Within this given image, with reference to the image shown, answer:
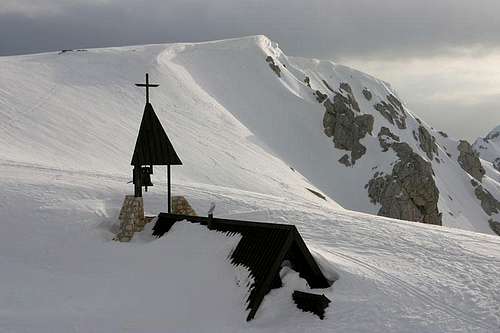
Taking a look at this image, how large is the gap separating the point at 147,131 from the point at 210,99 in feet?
143

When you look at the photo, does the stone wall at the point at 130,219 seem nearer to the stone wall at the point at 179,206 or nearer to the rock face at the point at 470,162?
the stone wall at the point at 179,206

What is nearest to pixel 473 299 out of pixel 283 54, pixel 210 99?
pixel 210 99

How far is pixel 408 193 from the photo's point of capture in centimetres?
6638

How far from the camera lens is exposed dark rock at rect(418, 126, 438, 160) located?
292ft

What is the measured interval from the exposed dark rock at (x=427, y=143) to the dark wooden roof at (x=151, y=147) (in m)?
76.8

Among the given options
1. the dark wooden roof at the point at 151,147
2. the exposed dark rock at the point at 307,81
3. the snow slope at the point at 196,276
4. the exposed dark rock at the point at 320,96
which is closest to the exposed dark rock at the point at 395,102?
the exposed dark rock at the point at 307,81

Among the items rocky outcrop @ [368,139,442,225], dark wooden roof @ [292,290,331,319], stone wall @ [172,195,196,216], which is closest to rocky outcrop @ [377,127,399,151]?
rocky outcrop @ [368,139,442,225]

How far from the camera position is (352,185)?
68.9m

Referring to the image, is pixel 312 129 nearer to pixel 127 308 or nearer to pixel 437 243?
pixel 437 243

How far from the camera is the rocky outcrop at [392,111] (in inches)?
3533

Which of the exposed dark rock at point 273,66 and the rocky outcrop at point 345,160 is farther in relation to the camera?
the exposed dark rock at point 273,66

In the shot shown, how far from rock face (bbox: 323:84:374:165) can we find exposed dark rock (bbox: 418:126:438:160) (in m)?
13.7

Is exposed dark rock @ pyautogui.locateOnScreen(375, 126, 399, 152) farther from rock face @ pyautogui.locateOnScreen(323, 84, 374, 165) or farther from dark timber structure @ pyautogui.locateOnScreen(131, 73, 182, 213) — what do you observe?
dark timber structure @ pyautogui.locateOnScreen(131, 73, 182, 213)

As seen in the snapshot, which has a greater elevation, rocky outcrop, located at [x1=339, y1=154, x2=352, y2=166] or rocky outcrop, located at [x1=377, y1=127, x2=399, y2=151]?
rocky outcrop, located at [x1=377, y1=127, x2=399, y2=151]
